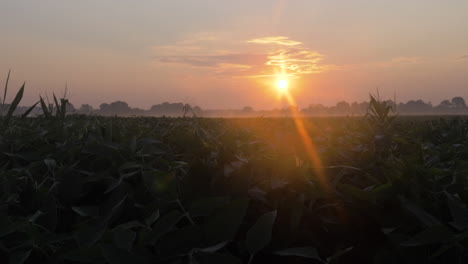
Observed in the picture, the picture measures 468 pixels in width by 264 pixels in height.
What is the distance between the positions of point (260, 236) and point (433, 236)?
383 mm

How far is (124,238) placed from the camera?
829 millimetres

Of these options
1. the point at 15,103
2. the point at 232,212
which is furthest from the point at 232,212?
the point at 15,103

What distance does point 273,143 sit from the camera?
2049 millimetres

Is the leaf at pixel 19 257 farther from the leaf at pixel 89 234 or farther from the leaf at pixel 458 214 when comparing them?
the leaf at pixel 458 214

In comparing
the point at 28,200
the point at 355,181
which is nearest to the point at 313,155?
the point at 355,181

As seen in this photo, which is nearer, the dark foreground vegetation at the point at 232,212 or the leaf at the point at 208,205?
the dark foreground vegetation at the point at 232,212

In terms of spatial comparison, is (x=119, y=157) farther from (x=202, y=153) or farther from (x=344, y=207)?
(x=344, y=207)

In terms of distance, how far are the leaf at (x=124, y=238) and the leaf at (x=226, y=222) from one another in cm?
16

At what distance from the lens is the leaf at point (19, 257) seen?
36.1 inches

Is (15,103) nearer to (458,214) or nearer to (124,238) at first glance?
(124,238)

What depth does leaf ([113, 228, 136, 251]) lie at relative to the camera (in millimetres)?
809

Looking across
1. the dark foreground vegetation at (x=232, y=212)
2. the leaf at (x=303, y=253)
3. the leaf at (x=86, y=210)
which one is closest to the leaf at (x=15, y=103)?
the dark foreground vegetation at (x=232, y=212)

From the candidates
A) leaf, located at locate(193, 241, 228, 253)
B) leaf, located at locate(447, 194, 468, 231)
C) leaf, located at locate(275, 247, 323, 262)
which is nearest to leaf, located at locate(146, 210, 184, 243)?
leaf, located at locate(193, 241, 228, 253)

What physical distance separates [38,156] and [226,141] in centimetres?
94
